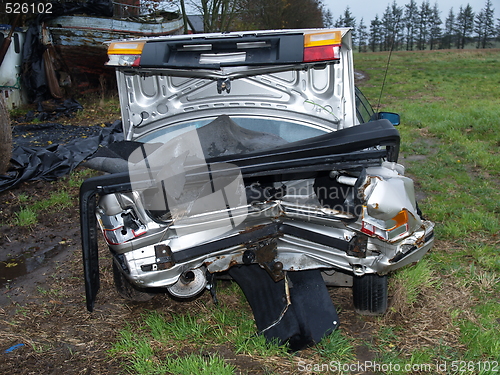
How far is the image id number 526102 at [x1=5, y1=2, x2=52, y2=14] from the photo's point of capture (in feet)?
39.0

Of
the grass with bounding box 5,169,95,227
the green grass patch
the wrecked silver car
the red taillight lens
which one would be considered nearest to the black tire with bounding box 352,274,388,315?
the wrecked silver car

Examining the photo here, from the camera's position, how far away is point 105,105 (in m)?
12.8

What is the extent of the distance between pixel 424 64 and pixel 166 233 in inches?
1080

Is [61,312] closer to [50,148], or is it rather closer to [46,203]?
[46,203]

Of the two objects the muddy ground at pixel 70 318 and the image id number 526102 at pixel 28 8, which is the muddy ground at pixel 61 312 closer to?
the muddy ground at pixel 70 318

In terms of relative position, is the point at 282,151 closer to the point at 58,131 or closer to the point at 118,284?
the point at 118,284

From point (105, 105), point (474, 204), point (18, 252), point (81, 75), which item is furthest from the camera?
point (81, 75)

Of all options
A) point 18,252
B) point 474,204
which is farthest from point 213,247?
point 474,204

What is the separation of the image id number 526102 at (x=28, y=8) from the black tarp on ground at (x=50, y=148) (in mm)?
4093

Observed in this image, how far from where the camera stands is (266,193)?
2875mm

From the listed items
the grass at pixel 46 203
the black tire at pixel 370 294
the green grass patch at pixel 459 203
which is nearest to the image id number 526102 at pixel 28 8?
the grass at pixel 46 203

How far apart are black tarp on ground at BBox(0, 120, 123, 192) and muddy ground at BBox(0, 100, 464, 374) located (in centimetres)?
206

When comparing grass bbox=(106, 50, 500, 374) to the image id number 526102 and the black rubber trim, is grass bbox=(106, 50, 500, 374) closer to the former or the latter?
the black rubber trim
